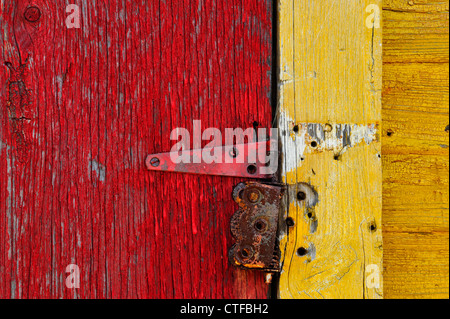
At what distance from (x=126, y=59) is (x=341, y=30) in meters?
0.53

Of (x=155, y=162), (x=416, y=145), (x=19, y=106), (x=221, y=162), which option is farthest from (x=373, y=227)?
(x=19, y=106)

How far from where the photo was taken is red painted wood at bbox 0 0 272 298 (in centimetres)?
88

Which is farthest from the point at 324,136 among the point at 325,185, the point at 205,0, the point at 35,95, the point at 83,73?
the point at 35,95

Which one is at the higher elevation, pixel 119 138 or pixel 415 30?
pixel 415 30

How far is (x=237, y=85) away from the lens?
91cm

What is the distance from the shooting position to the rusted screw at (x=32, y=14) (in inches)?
35.0

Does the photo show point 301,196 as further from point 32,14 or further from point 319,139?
point 32,14

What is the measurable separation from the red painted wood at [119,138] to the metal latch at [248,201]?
0.09 ft

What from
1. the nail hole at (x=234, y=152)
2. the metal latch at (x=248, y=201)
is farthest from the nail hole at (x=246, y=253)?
the nail hole at (x=234, y=152)

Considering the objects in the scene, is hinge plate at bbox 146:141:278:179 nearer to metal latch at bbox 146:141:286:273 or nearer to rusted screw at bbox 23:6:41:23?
metal latch at bbox 146:141:286:273

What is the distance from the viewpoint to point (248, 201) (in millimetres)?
862

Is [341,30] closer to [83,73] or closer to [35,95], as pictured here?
[83,73]

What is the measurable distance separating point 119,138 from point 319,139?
489 mm

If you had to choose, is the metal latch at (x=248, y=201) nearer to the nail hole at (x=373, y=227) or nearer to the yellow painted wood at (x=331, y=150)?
the yellow painted wood at (x=331, y=150)
